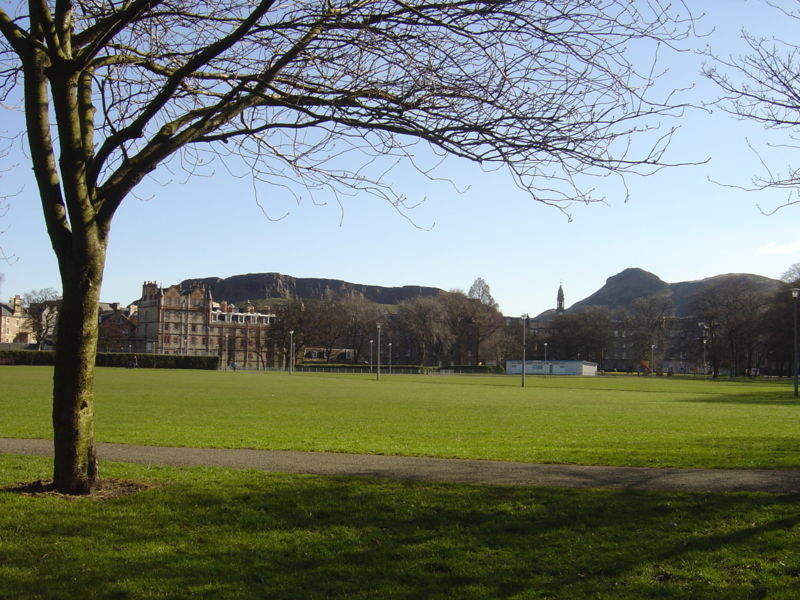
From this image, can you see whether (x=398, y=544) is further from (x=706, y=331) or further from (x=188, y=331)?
(x=188, y=331)

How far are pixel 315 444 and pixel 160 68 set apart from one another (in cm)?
769

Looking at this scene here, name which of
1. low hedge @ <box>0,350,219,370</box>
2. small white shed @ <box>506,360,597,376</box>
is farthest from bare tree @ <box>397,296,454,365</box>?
low hedge @ <box>0,350,219,370</box>

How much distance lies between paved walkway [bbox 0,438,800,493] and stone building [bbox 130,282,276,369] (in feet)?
430

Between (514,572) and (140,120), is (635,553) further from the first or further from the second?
(140,120)

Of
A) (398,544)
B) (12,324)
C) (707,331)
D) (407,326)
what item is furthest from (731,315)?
(12,324)

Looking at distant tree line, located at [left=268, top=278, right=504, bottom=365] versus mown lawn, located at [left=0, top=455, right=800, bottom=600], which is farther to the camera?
distant tree line, located at [left=268, top=278, right=504, bottom=365]

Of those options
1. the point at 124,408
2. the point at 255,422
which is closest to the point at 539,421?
the point at 255,422

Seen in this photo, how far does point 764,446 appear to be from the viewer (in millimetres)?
15320

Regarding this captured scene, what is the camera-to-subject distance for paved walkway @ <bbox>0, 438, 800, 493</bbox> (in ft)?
32.3

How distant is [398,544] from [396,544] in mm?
19

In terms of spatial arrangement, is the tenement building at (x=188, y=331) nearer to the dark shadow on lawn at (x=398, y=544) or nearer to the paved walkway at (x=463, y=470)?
the paved walkway at (x=463, y=470)

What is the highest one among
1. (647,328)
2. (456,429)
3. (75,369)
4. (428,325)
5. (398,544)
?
(428,325)

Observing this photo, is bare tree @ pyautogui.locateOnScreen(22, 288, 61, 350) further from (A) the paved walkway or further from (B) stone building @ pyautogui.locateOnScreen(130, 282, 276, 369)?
(A) the paved walkway

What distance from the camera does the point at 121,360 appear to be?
99125 mm
